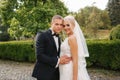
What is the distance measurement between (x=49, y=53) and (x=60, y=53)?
0.23 metres

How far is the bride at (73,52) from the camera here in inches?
181

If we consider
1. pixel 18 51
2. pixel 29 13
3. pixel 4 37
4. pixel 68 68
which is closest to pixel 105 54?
pixel 29 13

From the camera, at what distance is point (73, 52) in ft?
15.1

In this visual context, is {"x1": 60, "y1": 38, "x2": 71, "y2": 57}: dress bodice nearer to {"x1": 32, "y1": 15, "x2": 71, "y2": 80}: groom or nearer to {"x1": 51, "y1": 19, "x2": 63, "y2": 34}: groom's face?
{"x1": 32, "y1": 15, "x2": 71, "y2": 80}: groom

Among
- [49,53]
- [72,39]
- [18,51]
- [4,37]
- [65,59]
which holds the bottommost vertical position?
[4,37]

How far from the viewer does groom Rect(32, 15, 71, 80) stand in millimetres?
4551

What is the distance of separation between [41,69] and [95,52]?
28.0 feet

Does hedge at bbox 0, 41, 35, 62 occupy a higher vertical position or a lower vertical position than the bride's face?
lower

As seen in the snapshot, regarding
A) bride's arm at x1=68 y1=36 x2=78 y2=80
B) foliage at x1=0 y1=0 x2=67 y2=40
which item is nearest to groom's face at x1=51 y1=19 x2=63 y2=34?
bride's arm at x1=68 y1=36 x2=78 y2=80

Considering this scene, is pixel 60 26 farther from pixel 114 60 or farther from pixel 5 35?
pixel 5 35

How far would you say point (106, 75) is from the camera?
11719 mm

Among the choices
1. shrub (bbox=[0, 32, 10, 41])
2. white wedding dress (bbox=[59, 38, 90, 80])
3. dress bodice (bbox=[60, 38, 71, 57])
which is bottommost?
shrub (bbox=[0, 32, 10, 41])

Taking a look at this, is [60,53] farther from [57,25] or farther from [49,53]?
[57,25]

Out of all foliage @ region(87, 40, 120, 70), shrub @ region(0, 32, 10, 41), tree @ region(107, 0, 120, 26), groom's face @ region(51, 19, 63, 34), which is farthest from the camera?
tree @ region(107, 0, 120, 26)
